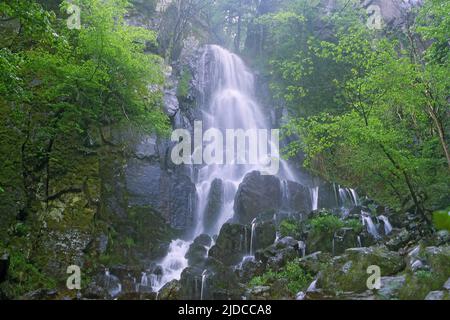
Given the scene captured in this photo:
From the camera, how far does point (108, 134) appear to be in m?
16.3

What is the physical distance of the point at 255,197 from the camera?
18.2 m

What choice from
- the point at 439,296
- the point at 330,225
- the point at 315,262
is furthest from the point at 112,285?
the point at 439,296

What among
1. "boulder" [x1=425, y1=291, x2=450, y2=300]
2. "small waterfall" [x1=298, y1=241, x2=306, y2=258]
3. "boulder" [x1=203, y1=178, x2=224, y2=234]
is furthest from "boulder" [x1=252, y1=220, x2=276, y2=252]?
"boulder" [x1=425, y1=291, x2=450, y2=300]

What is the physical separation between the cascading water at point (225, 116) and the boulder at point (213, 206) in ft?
0.40

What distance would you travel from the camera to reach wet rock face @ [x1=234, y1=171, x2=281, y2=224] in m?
17.8

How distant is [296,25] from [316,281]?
73.7 ft

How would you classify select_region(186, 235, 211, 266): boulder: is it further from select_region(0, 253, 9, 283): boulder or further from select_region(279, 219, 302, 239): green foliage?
select_region(0, 253, 9, 283): boulder

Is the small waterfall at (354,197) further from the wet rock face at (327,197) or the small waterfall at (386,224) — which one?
the small waterfall at (386,224)

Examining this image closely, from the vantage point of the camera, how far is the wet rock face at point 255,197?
1784 cm

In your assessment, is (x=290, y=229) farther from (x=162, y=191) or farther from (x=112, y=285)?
(x=112, y=285)

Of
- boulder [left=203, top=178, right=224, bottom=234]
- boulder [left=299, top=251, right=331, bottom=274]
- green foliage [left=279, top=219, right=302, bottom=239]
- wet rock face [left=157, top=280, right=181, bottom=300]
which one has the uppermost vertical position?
boulder [left=203, top=178, right=224, bottom=234]

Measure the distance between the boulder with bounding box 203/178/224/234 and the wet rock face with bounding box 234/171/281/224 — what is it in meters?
1.03

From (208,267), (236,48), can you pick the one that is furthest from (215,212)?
(236,48)
